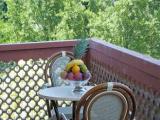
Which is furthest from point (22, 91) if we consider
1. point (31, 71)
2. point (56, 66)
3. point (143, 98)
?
point (143, 98)

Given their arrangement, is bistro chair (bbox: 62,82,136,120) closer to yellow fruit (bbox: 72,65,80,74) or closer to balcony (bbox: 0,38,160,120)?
yellow fruit (bbox: 72,65,80,74)

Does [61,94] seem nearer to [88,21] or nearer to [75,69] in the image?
[75,69]

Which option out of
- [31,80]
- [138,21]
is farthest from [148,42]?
[31,80]

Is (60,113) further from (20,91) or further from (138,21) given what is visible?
(138,21)

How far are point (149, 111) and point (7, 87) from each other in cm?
173

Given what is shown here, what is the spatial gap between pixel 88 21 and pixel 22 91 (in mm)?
13808

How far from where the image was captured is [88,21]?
18.2m

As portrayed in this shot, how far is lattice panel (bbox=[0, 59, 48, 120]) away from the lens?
443 cm

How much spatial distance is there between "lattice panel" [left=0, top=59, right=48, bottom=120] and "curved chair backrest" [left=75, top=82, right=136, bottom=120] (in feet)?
6.44

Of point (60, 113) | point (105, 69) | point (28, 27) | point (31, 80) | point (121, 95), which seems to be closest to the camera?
point (121, 95)

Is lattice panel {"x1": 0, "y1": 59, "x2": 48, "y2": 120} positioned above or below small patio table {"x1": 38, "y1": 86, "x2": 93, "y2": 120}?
below

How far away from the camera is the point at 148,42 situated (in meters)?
16.4

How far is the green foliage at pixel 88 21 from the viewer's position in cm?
1648

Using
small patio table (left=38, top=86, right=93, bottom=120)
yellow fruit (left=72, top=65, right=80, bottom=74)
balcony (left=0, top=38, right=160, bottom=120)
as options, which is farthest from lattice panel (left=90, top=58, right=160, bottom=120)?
yellow fruit (left=72, top=65, right=80, bottom=74)
